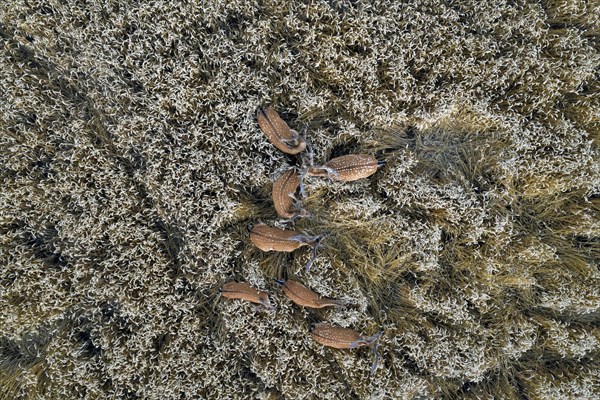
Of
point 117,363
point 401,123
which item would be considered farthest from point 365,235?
point 117,363

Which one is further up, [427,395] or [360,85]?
[360,85]

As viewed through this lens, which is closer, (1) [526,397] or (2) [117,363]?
(2) [117,363]

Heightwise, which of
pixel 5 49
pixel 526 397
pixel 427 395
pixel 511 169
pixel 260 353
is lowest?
pixel 526 397

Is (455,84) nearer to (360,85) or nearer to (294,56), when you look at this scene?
(360,85)

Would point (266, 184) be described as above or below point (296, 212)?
above

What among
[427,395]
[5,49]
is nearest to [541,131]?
[427,395]

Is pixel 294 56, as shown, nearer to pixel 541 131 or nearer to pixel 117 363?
pixel 541 131
